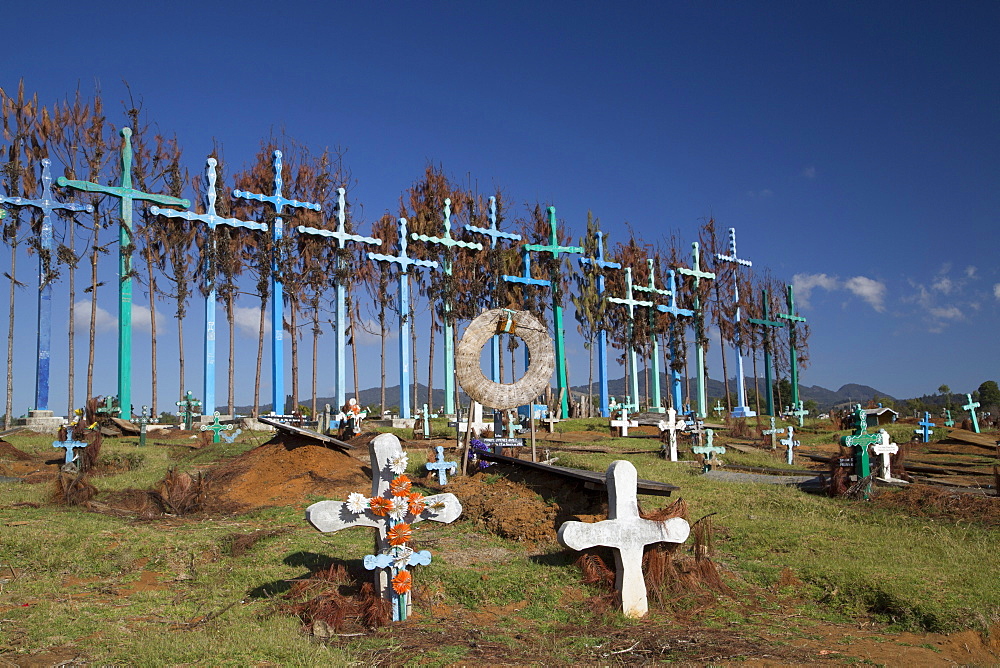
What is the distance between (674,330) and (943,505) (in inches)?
945

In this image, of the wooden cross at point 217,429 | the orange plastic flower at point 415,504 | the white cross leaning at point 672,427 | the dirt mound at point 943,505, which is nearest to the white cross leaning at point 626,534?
the orange plastic flower at point 415,504

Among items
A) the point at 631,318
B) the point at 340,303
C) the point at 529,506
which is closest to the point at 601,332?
the point at 631,318

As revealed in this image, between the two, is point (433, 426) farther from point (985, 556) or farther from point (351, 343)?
point (985, 556)

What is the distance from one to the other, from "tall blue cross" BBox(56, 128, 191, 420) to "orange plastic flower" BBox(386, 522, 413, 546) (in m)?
16.6

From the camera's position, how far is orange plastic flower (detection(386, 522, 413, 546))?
6266 millimetres

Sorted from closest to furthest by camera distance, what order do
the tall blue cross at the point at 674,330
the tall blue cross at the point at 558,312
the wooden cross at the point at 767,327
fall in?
the tall blue cross at the point at 558,312, the tall blue cross at the point at 674,330, the wooden cross at the point at 767,327

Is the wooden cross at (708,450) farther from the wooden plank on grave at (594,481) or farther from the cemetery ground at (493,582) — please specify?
the wooden plank on grave at (594,481)

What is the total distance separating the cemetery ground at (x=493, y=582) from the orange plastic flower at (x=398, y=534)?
2.33ft

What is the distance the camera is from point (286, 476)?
1241cm

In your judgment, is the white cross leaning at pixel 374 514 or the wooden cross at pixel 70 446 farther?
the wooden cross at pixel 70 446

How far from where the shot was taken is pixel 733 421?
2525 centimetres

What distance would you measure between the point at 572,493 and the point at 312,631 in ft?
14.8

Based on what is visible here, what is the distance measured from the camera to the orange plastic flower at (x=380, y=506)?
6305mm

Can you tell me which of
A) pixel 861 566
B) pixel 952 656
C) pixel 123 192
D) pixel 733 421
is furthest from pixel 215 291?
pixel 952 656
